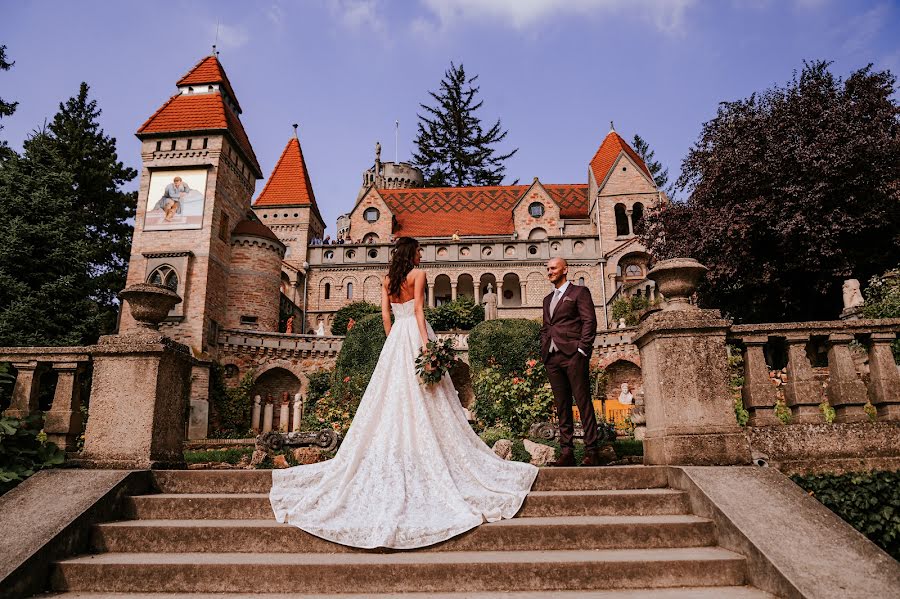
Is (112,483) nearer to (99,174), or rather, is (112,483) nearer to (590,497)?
(590,497)

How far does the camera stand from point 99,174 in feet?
93.4

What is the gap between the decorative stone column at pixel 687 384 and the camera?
4367mm

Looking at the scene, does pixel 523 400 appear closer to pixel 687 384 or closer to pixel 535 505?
pixel 687 384

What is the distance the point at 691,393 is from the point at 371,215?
33.5 m

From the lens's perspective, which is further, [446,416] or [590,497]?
[446,416]

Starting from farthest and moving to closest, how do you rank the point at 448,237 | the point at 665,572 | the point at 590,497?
1. the point at 448,237
2. the point at 590,497
3. the point at 665,572

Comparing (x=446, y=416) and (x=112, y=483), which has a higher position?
(x=446, y=416)

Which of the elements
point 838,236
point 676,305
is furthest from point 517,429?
point 838,236

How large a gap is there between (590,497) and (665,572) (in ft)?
2.62

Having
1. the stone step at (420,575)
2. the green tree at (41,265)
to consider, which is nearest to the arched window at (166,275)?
the green tree at (41,265)

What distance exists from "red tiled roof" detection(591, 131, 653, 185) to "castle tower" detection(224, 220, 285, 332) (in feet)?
70.1

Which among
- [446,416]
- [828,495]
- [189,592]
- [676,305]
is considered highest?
[676,305]

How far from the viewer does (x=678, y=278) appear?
188 inches

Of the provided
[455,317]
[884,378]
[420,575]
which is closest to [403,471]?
[420,575]
